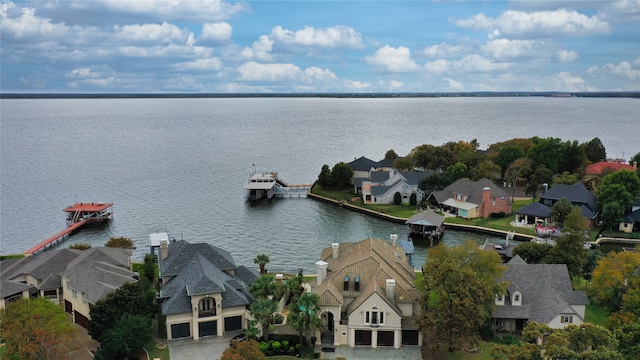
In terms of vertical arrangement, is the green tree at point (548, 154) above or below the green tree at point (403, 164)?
above

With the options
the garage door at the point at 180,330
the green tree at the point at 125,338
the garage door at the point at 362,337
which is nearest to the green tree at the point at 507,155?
the garage door at the point at 362,337

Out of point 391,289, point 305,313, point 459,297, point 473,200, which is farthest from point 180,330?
point 473,200

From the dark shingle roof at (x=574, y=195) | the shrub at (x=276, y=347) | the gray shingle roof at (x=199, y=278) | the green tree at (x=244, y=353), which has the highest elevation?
the dark shingle roof at (x=574, y=195)

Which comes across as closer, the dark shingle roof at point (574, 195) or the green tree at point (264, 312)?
the green tree at point (264, 312)

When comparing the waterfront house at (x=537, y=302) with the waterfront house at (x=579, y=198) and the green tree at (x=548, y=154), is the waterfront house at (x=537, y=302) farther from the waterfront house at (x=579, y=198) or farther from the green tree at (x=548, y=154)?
the green tree at (x=548, y=154)

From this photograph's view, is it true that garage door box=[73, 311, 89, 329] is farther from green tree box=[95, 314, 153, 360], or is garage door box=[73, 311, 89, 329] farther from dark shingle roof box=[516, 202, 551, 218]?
dark shingle roof box=[516, 202, 551, 218]

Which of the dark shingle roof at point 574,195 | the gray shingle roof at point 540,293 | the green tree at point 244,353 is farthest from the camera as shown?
the dark shingle roof at point 574,195
